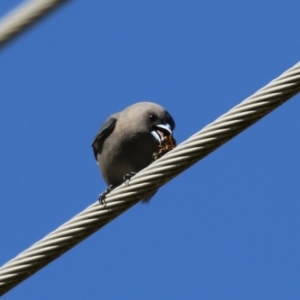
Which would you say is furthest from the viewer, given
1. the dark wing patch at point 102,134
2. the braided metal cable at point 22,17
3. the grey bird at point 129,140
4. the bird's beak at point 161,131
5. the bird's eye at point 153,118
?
the bird's eye at point 153,118

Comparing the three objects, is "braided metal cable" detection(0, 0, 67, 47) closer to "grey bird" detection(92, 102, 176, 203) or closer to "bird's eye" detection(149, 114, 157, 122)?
"grey bird" detection(92, 102, 176, 203)

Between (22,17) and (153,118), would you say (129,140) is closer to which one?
(153,118)

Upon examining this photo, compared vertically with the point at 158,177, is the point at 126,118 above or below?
above

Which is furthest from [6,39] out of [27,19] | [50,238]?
[50,238]

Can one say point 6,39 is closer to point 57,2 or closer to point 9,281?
point 57,2

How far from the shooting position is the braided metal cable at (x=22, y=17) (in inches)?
95.3

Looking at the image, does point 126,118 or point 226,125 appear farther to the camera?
point 126,118

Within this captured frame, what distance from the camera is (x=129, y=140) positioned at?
7.84 metres

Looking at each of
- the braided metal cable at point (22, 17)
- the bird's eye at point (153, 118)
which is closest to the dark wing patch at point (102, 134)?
the bird's eye at point (153, 118)

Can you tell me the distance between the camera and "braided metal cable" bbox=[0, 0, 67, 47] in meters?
2.42

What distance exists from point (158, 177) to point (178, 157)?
149 mm

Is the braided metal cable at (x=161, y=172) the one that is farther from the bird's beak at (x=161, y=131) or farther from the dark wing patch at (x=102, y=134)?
the dark wing patch at (x=102, y=134)

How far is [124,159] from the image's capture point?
302 inches

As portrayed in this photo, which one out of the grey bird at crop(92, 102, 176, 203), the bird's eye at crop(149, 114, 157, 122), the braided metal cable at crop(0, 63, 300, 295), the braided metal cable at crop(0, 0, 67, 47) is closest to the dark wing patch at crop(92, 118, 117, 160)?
the grey bird at crop(92, 102, 176, 203)
